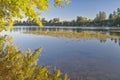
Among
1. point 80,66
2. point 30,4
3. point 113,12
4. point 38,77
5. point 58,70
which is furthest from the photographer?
point 113,12

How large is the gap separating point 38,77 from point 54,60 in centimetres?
850

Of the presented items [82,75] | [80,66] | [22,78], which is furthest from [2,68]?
[80,66]

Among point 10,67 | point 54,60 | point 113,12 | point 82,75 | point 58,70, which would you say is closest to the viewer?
point 10,67

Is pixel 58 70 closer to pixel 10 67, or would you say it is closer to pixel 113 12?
pixel 10 67

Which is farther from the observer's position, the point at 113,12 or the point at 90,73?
the point at 113,12

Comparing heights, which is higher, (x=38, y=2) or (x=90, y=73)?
(x=38, y=2)

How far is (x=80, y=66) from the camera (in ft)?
62.0

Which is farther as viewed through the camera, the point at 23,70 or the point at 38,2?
the point at 23,70

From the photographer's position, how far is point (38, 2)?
38.5 ft

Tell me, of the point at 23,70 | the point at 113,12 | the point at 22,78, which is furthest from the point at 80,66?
the point at 113,12

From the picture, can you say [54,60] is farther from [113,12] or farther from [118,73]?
[113,12]

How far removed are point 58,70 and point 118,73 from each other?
4.41m

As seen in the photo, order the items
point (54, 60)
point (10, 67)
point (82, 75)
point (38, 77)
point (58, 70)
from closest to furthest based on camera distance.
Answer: point (38, 77)
point (10, 67)
point (82, 75)
point (58, 70)
point (54, 60)

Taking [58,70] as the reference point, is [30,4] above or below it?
above
